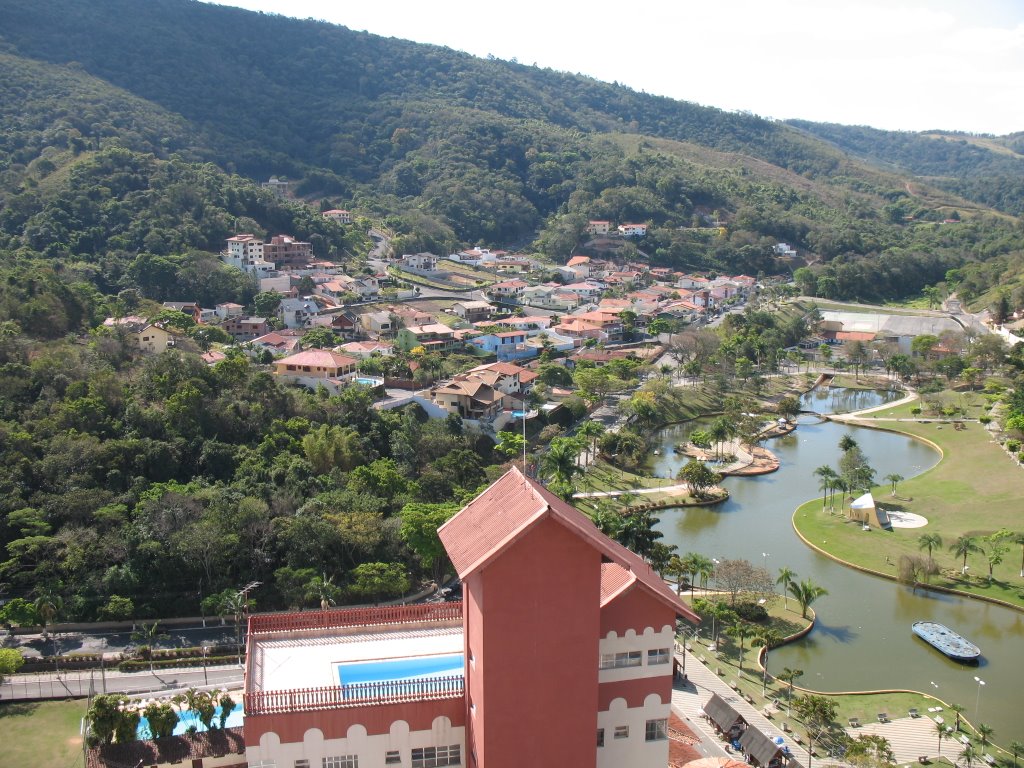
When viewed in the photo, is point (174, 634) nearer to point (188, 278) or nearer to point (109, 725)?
point (109, 725)

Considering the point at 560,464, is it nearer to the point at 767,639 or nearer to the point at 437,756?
the point at 767,639

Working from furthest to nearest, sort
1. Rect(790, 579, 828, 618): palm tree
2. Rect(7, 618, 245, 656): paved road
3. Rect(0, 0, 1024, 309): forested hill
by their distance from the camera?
Rect(0, 0, 1024, 309): forested hill
Rect(790, 579, 828, 618): palm tree
Rect(7, 618, 245, 656): paved road

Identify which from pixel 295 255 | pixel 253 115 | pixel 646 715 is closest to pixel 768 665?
pixel 646 715

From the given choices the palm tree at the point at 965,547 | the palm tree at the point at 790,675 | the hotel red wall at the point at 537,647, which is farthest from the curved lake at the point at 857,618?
the hotel red wall at the point at 537,647

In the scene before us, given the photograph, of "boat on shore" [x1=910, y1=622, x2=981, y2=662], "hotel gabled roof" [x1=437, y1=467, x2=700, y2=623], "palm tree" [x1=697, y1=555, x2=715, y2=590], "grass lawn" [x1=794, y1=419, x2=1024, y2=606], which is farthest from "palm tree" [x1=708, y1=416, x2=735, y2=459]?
"hotel gabled roof" [x1=437, y1=467, x2=700, y2=623]

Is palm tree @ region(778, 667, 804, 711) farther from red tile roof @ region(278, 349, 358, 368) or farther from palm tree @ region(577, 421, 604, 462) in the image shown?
red tile roof @ region(278, 349, 358, 368)

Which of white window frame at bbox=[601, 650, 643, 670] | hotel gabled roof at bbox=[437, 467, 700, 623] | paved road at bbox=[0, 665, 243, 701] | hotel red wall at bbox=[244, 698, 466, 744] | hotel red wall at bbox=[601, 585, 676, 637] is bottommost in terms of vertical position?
paved road at bbox=[0, 665, 243, 701]

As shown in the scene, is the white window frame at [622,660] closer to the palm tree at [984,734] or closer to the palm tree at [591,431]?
the palm tree at [984,734]
